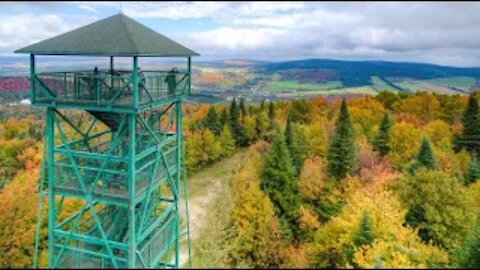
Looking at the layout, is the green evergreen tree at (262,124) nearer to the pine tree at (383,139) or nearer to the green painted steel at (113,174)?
the pine tree at (383,139)

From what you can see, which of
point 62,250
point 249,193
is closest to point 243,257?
point 249,193

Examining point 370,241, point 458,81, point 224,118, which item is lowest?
point 370,241

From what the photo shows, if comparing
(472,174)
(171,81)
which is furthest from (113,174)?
(472,174)

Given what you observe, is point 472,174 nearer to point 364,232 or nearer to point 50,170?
point 364,232

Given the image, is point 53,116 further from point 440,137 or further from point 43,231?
point 440,137

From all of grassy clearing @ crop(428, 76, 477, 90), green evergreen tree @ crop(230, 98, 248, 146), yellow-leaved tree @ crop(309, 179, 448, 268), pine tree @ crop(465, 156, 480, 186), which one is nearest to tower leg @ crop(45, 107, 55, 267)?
yellow-leaved tree @ crop(309, 179, 448, 268)

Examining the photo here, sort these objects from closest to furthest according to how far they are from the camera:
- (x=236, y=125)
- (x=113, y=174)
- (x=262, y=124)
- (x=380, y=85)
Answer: (x=113, y=174), (x=236, y=125), (x=262, y=124), (x=380, y=85)
